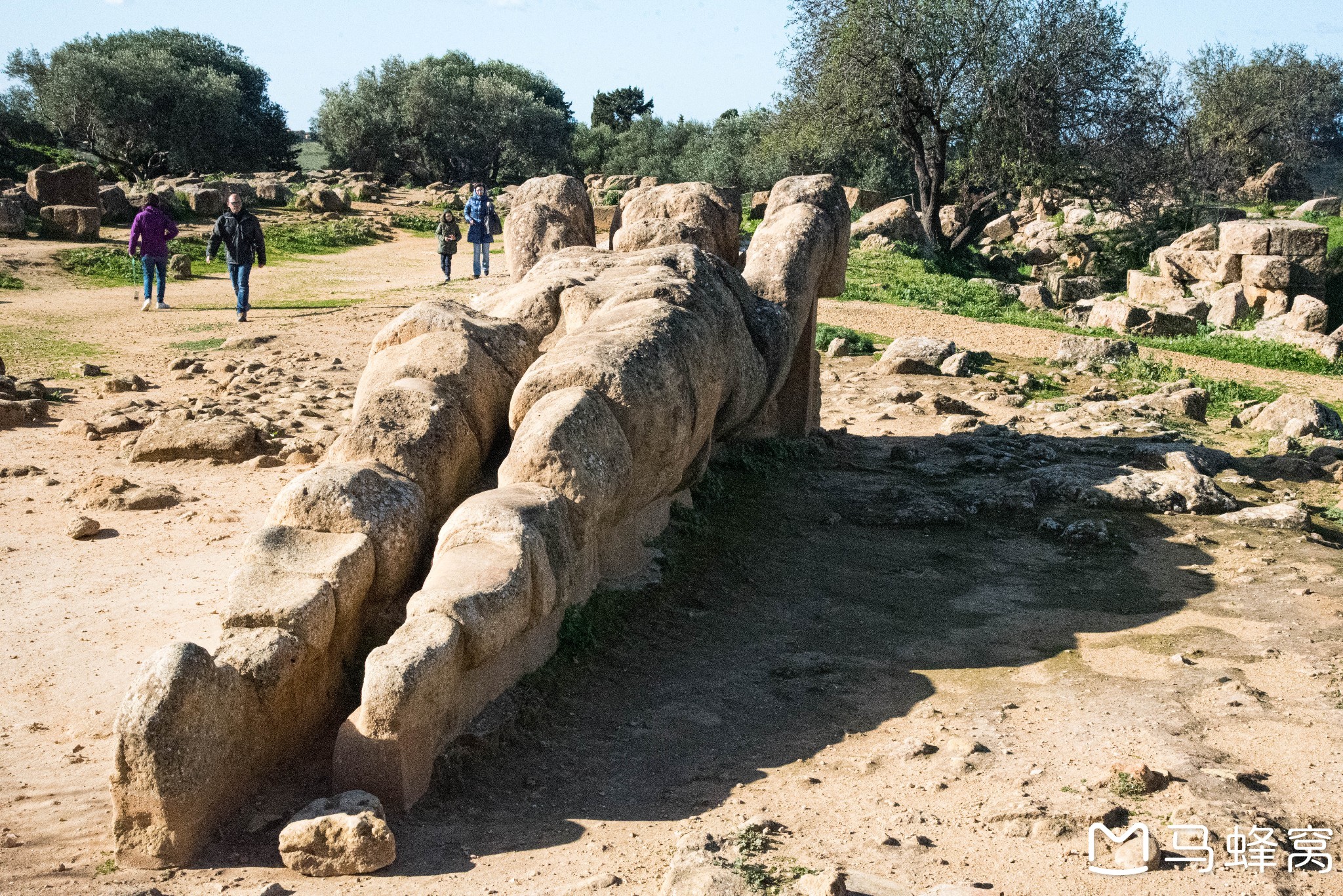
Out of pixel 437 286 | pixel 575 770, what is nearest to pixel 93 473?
pixel 575 770

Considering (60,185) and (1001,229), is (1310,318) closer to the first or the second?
(1001,229)

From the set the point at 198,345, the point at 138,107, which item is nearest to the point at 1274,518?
the point at 198,345

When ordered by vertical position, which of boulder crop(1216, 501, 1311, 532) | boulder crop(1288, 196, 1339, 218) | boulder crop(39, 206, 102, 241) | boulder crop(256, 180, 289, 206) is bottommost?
boulder crop(1216, 501, 1311, 532)

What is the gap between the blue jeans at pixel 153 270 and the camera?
16.7 metres

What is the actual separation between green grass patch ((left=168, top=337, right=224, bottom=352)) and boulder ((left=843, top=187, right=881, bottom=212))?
20.8 m

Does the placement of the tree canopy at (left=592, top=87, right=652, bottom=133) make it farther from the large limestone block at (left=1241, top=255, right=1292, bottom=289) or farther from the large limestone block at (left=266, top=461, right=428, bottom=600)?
the large limestone block at (left=266, top=461, right=428, bottom=600)

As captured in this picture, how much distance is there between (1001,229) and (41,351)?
24.9m

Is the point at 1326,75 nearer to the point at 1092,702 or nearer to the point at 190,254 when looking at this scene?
the point at 190,254

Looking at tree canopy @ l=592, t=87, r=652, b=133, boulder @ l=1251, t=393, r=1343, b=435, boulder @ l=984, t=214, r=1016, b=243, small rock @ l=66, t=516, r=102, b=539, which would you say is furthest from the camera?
tree canopy @ l=592, t=87, r=652, b=133

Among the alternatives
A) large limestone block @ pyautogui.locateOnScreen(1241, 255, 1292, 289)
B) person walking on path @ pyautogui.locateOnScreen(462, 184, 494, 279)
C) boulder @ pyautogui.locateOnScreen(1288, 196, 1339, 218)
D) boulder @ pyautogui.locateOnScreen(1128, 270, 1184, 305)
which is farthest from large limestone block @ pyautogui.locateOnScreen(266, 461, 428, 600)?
boulder @ pyautogui.locateOnScreen(1288, 196, 1339, 218)

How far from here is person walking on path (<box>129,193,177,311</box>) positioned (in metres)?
16.5

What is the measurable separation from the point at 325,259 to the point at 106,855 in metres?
21.1

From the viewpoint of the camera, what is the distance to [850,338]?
16.6 m

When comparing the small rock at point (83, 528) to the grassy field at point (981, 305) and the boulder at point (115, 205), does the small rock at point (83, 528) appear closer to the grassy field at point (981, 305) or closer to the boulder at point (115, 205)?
the grassy field at point (981, 305)
